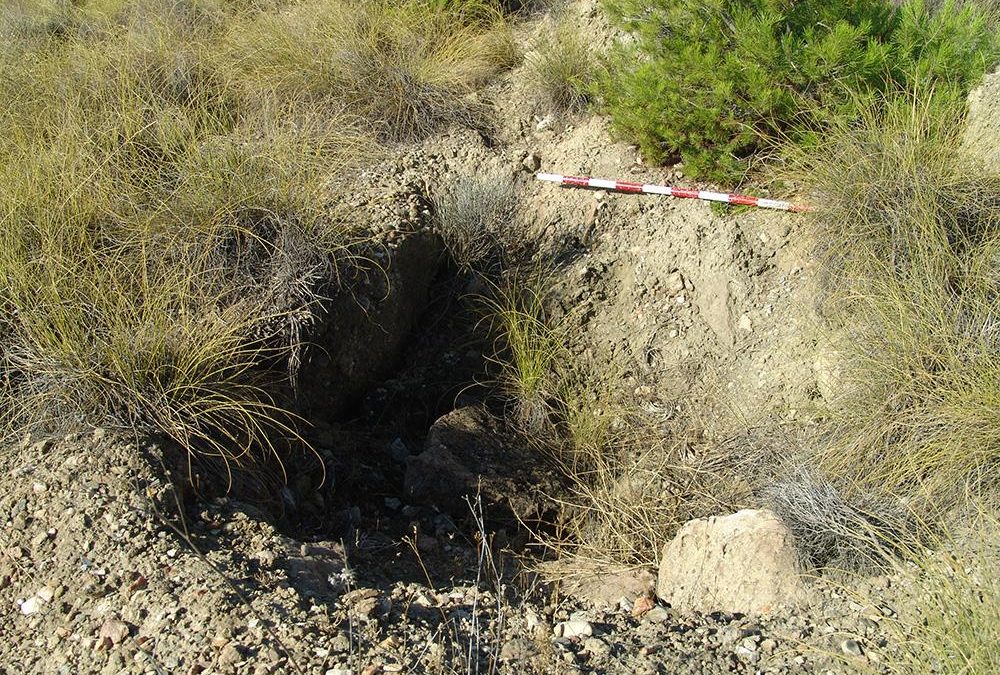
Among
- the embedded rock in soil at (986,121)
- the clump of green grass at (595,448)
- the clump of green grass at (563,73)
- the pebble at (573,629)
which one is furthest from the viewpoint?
the clump of green grass at (563,73)

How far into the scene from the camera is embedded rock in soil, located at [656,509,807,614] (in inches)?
128

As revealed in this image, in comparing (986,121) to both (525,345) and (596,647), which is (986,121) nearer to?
(525,345)

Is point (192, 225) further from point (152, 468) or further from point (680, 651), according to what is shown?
point (680, 651)

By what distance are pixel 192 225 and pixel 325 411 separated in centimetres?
105

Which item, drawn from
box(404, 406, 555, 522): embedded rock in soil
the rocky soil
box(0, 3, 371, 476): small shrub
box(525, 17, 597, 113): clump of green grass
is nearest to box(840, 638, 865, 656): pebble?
the rocky soil

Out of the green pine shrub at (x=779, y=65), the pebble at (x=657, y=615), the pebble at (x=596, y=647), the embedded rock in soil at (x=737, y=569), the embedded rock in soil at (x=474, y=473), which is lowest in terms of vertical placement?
the embedded rock in soil at (x=474, y=473)

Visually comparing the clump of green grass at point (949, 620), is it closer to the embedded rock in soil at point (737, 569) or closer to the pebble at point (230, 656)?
the embedded rock in soil at point (737, 569)

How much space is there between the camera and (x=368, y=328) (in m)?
4.63

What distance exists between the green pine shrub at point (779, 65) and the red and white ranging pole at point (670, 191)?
0.12 meters

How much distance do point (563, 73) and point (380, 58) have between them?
1.17m

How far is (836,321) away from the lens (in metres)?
4.35

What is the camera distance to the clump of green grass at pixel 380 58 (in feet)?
19.0

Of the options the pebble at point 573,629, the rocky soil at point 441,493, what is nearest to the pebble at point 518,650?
the rocky soil at point 441,493

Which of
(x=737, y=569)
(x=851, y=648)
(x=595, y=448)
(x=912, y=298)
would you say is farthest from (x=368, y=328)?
(x=851, y=648)
